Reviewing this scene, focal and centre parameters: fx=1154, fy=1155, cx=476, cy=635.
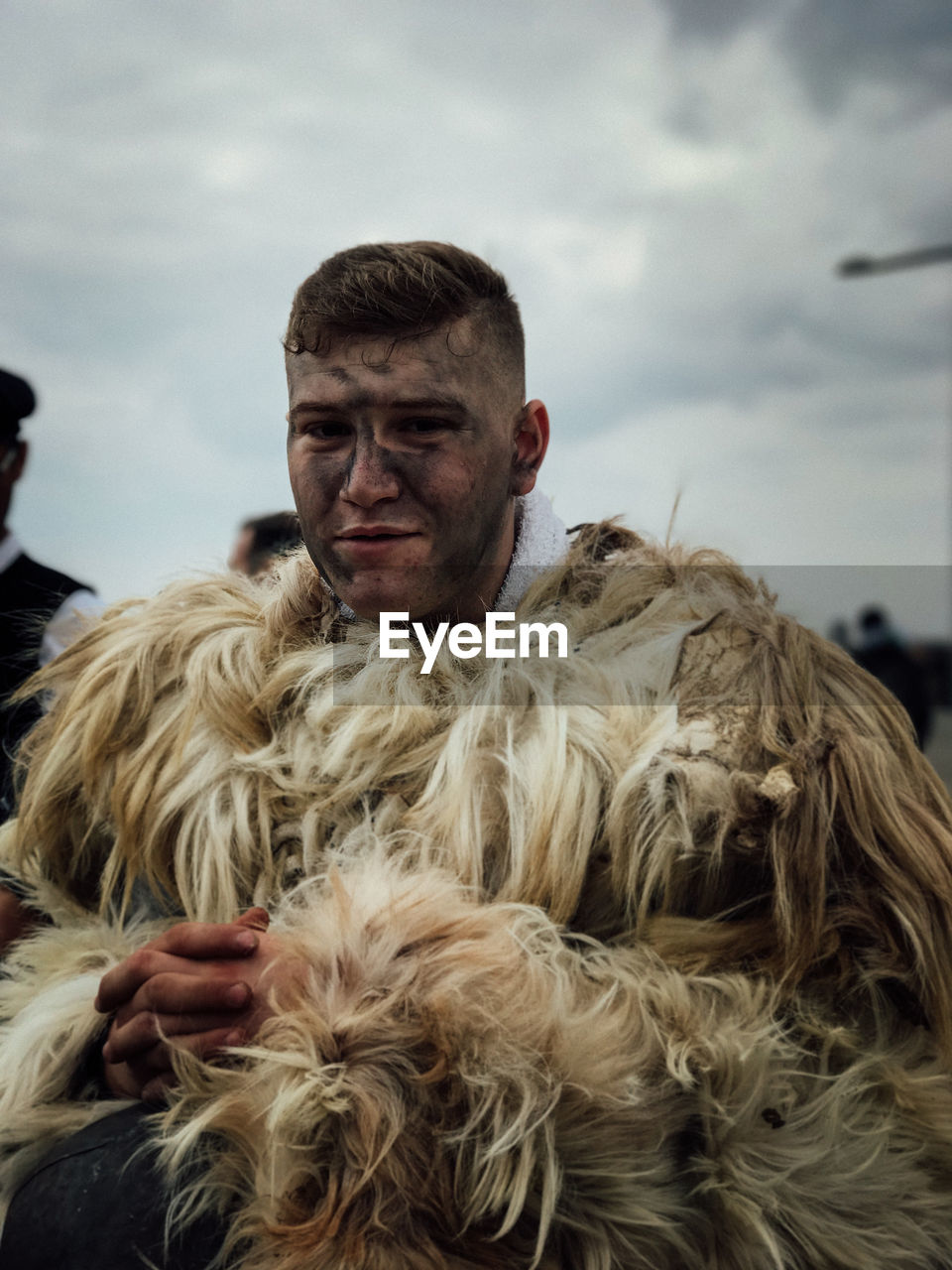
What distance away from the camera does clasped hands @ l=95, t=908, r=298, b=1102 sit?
1.26 meters

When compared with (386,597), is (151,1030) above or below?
below

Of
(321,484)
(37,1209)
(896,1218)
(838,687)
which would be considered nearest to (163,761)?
(321,484)

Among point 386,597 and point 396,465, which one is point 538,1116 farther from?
point 396,465

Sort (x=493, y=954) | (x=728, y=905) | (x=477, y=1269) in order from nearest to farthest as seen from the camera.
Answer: (x=477, y=1269) → (x=493, y=954) → (x=728, y=905)

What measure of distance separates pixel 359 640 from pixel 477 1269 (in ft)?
2.75

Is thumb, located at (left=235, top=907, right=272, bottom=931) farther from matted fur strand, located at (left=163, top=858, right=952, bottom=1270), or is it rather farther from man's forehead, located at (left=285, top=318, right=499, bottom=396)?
man's forehead, located at (left=285, top=318, right=499, bottom=396)

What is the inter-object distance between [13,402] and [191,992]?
205cm

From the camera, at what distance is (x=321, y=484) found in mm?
1634

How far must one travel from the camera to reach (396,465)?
1.60m

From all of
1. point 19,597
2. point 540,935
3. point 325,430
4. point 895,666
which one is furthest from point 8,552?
point 895,666

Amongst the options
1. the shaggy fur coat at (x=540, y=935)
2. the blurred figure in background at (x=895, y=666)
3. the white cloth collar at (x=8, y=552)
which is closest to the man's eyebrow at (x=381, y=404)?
the shaggy fur coat at (x=540, y=935)

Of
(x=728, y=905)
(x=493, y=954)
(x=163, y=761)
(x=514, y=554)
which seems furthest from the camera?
(x=514, y=554)

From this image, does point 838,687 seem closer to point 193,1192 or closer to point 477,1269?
point 477,1269

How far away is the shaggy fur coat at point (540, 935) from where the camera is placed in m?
1.16
